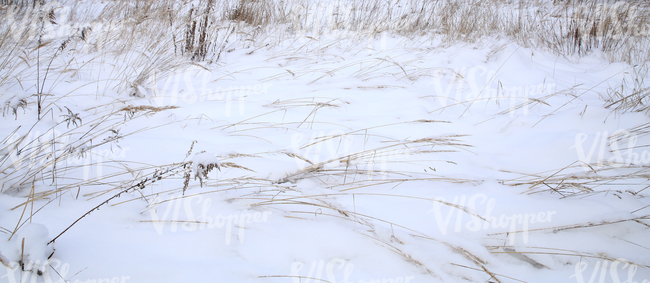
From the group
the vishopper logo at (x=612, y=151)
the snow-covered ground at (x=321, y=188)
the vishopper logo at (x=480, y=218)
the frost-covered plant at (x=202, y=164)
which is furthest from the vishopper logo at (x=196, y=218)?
the vishopper logo at (x=612, y=151)

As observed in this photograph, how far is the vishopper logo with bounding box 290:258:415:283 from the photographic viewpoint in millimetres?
753

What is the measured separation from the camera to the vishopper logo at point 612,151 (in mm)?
1351

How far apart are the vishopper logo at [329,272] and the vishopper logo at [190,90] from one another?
119cm

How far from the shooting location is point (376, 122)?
1.76 metres

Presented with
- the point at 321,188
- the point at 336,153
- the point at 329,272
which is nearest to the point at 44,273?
the point at 329,272

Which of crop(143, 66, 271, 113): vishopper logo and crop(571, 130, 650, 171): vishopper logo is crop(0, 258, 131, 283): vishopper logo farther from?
crop(571, 130, 650, 171): vishopper logo

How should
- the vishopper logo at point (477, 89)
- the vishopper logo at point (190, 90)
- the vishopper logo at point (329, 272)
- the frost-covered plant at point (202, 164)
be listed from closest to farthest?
the frost-covered plant at point (202, 164), the vishopper logo at point (329, 272), the vishopper logo at point (190, 90), the vishopper logo at point (477, 89)

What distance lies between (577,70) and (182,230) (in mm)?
3644

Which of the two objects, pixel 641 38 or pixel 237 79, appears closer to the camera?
pixel 237 79

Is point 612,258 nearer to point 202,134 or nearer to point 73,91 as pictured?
point 202,134

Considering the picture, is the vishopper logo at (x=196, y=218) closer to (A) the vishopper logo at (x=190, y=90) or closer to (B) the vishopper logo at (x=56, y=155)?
(B) the vishopper logo at (x=56, y=155)

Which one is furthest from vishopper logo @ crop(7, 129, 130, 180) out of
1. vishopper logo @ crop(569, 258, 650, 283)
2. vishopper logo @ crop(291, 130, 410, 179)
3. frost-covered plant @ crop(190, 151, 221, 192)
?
vishopper logo @ crop(569, 258, 650, 283)

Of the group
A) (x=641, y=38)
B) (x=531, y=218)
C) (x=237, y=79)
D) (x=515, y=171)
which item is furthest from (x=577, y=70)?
(x=237, y=79)

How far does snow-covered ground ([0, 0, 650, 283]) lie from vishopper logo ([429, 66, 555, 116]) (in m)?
0.06
